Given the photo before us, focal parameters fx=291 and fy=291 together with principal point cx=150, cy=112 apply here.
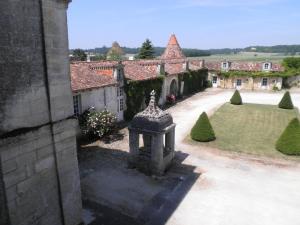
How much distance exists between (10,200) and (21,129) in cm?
141

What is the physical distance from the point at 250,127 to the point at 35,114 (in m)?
18.4

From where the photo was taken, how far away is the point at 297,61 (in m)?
49.0

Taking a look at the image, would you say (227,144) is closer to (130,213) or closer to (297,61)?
(130,213)

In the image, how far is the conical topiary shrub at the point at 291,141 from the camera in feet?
51.4

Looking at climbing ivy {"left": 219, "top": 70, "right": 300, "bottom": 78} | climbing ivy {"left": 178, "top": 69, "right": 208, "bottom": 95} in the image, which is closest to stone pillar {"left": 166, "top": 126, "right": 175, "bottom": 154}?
climbing ivy {"left": 178, "top": 69, "right": 208, "bottom": 95}

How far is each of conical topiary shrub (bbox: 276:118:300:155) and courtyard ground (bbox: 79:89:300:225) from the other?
0.96 m

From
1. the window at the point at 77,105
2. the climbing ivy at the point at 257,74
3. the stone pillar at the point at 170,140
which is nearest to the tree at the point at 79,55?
the climbing ivy at the point at 257,74

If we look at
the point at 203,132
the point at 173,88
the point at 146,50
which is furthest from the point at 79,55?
the point at 203,132

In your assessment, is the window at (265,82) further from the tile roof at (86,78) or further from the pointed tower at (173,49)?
the tile roof at (86,78)

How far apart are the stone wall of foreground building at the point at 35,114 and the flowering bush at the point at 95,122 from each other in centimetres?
1013

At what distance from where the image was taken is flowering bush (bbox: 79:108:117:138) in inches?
678

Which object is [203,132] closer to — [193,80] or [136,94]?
[136,94]

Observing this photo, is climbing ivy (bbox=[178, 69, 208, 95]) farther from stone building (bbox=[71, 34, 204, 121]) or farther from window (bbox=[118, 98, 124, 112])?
window (bbox=[118, 98, 124, 112])

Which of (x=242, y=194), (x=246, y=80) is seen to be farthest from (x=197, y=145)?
(x=246, y=80)
